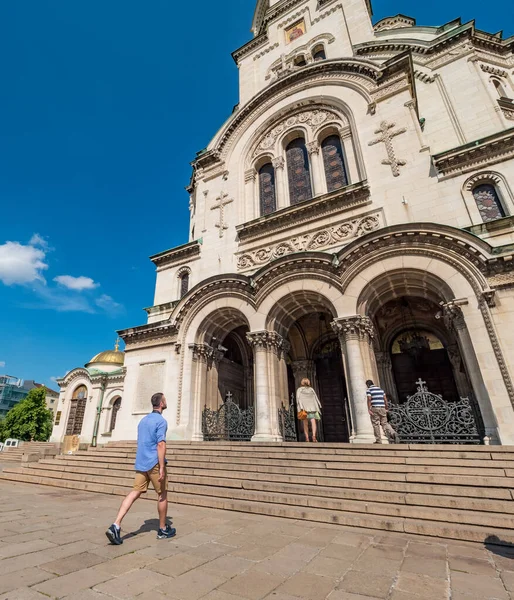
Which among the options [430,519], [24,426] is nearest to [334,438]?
[430,519]

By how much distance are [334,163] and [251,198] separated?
448cm

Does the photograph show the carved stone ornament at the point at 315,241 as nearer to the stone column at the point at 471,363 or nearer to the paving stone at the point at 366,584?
the stone column at the point at 471,363

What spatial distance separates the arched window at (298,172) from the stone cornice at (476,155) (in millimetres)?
5711

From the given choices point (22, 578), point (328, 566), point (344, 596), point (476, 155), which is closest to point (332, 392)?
point (476, 155)

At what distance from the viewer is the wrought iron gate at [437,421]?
8805mm

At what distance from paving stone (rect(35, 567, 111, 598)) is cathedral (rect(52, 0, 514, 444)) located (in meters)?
8.05

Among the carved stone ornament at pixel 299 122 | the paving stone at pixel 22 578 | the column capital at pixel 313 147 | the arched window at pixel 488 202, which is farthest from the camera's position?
the carved stone ornament at pixel 299 122

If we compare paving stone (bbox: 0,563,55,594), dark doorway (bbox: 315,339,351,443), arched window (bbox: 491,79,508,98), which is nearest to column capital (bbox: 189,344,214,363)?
dark doorway (bbox: 315,339,351,443)

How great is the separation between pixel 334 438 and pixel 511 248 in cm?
1004

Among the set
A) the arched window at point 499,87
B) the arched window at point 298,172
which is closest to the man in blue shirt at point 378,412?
the arched window at point 298,172

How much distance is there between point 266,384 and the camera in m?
12.1

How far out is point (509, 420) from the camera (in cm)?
821

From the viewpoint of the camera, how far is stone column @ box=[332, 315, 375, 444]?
9.78 metres

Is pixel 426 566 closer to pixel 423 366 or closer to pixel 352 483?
pixel 352 483
